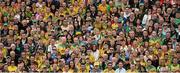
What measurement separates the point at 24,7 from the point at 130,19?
3.87 metres

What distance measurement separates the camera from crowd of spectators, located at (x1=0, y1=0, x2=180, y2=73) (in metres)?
19.0

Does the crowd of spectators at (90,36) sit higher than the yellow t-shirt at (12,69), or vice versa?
the crowd of spectators at (90,36)

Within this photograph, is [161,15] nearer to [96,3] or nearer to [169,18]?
[169,18]

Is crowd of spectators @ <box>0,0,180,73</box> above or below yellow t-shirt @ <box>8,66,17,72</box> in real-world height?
above

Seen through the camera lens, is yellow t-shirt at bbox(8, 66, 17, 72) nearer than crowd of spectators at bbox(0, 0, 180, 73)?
No

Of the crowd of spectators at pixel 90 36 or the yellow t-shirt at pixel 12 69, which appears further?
the yellow t-shirt at pixel 12 69

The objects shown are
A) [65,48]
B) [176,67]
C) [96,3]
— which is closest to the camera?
[176,67]

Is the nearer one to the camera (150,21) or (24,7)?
(150,21)

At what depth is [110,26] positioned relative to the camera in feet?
67.8

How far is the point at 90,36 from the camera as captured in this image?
2019cm

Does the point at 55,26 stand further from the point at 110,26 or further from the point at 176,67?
the point at 176,67

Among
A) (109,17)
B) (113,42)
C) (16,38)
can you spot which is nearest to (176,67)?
(113,42)

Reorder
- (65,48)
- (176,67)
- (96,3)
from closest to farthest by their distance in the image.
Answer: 1. (176,67)
2. (65,48)
3. (96,3)

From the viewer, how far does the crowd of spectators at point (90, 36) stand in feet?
62.2
